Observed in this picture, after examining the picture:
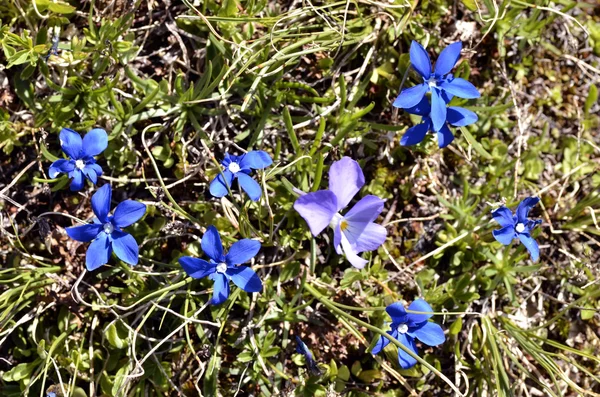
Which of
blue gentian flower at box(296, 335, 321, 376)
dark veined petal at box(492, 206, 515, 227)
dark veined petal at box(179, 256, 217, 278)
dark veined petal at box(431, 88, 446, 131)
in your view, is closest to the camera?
dark veined petal at box(179, 256, 217, 278)

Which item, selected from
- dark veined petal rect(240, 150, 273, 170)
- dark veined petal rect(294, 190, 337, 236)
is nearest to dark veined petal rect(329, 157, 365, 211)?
dark veined petal rect(294, 190, 337, 236)

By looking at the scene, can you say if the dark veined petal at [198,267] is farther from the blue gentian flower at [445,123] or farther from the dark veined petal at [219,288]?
the blue gentian flower at [445,123]

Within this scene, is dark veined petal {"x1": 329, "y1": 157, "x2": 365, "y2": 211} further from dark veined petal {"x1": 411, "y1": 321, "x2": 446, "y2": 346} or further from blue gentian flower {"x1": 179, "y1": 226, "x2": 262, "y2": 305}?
dark veined petal {"x1": 411, "y1": 321, "x2": 446, "y2": 346}

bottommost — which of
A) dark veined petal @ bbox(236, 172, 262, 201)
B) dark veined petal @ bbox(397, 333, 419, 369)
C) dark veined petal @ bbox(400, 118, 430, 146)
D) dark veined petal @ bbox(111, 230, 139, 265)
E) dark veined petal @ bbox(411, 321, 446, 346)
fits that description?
dark veined petal @ bbox(397, 333, 419, 369)

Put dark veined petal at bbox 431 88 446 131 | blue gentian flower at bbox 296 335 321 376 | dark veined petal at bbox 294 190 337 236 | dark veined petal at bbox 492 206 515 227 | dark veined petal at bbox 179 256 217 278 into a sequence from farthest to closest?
Result: blue gentian flower at bbox 296 335 321 376, dark veined petal at bbox 492 206 515 227, dark veined petal at bbox 431 88 446 131, dark veined petal at bbox 179 256 217 278, dark veined petal at bbox 294 190 337 236

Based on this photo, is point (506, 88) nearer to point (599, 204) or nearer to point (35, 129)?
point (599, 204)
